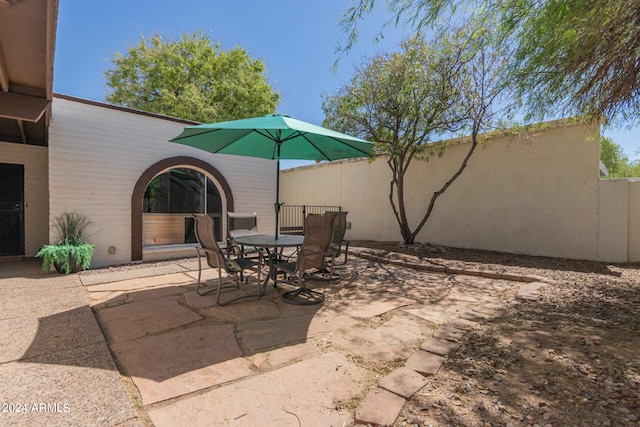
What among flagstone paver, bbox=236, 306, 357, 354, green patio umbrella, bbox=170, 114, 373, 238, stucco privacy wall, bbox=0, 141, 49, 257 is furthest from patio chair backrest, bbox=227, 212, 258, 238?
stucco privacy wall, bbox=0, 141, 49, 257

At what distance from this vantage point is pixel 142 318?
2980mm

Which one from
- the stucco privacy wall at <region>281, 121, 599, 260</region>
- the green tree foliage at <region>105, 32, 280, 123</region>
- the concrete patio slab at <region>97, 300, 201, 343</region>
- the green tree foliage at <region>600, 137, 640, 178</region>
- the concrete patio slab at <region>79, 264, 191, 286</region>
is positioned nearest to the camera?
the concrete patio slab at <region>97, 300, 201, 343</region>

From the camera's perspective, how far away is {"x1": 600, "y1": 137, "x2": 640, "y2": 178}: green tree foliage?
62.5 ft

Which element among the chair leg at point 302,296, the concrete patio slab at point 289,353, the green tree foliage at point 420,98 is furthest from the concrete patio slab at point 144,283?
the green tree foliage at point 420,98

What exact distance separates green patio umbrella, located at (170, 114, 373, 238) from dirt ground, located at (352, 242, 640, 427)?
8.46 feet

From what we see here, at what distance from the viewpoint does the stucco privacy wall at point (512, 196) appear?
6.05 metres

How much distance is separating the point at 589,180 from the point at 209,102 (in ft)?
46.7

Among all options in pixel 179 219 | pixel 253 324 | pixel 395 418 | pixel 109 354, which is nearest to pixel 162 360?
pixel 109 354

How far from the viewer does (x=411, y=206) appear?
8641 mm

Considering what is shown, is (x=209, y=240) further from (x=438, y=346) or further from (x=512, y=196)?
(x=512, y=196)

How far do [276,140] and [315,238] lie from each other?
1.73m

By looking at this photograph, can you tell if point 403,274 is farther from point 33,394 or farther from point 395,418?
point 33,394

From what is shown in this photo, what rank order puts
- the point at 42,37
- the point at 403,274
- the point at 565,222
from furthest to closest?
the point at 565,222
the point at 403,274
the point at 42,37

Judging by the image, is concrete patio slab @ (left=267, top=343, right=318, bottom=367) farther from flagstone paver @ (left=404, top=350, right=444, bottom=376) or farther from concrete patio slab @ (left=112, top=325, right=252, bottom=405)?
flagstone paver @ (left=404, top=350, right=444, bottom=376)
